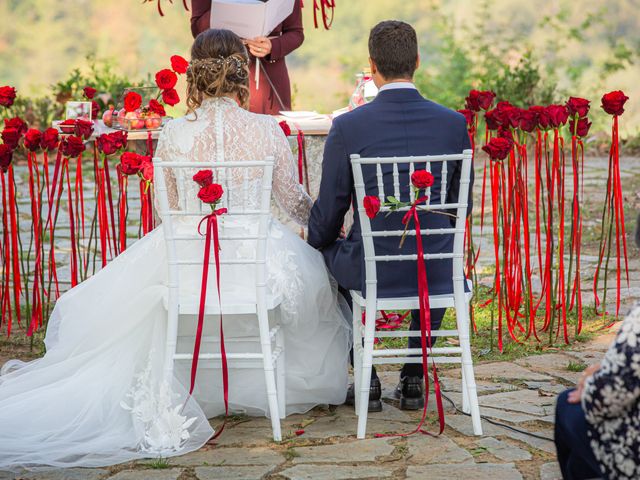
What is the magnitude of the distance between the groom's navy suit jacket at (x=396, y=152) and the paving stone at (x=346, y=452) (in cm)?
48

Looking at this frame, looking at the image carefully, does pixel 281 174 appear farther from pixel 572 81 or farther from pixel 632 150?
pixel 572 81

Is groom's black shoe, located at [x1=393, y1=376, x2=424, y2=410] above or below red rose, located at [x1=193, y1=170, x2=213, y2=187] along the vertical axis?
below

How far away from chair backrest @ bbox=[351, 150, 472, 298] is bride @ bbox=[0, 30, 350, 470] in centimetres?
35

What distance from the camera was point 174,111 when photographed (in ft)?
39.0

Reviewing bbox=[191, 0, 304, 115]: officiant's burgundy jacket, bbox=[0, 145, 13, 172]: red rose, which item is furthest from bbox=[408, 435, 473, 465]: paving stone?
bbox=[0, 145, 13, 172]: red rose

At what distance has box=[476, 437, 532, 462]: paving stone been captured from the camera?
3.00m

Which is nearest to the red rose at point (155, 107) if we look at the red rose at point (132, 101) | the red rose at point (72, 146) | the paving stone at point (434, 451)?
the red rose at point (132, 101)

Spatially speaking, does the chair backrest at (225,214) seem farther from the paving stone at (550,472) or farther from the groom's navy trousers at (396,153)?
the paving stone at (550,472)

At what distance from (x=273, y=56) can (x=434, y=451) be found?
222cm

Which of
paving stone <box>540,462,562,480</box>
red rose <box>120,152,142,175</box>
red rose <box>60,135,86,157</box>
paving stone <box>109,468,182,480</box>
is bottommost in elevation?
paving stone <box>540,462,562,480</box>

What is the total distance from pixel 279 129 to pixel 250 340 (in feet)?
2.42

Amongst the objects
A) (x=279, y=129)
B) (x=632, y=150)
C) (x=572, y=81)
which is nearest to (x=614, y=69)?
(x=572, y=81)

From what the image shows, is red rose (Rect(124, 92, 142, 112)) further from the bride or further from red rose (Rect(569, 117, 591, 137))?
red rose (Rect(569, 117, 591, 137))

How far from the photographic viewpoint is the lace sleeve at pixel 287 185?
11.4 ft
